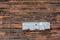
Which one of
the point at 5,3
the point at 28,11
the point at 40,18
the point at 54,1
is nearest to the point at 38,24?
the point at 40,18

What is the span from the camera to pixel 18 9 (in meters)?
1.86

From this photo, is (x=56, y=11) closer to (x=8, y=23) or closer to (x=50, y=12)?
(x=50, y=12)

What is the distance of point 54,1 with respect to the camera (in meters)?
1.87

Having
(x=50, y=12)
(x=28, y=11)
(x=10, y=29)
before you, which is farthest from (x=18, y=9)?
(x=50, y=12)

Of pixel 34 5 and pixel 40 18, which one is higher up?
pixel 34 5

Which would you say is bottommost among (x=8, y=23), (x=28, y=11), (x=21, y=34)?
(x=21, y=34)

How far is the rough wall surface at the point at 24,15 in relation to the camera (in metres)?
1.86

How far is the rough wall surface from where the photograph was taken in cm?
186

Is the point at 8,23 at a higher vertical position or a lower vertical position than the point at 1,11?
lower

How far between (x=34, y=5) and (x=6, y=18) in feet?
1.23

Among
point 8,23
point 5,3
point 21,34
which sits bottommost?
point 21,34

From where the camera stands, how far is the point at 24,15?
1862mm

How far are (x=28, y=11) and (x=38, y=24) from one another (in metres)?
0.20

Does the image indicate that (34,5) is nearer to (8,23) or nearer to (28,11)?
(28,11)
